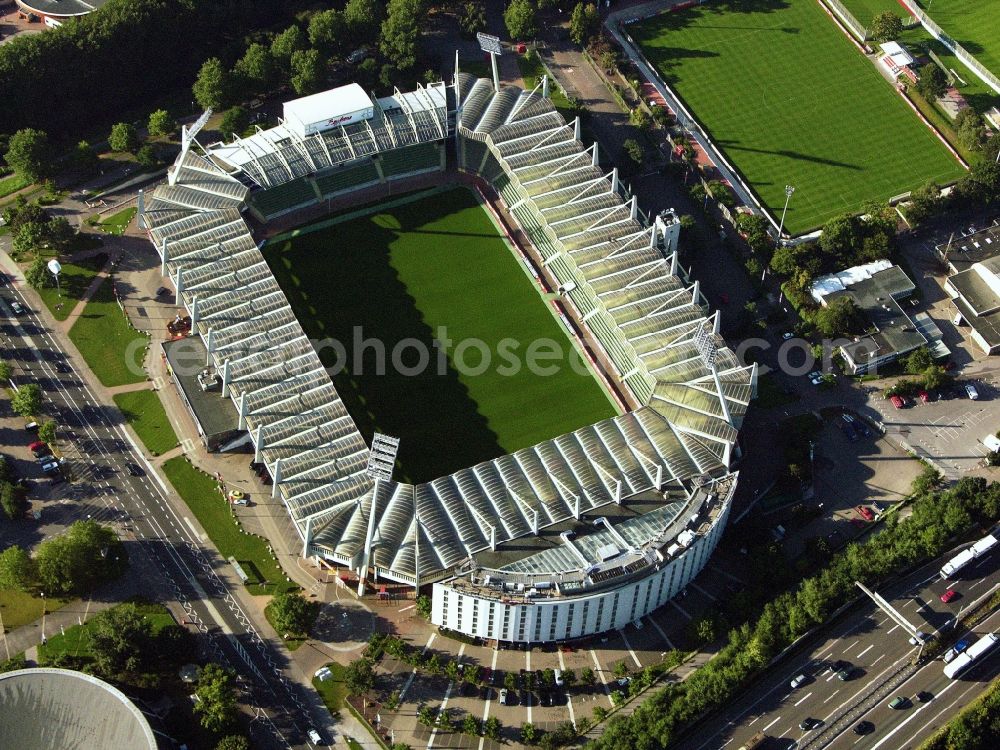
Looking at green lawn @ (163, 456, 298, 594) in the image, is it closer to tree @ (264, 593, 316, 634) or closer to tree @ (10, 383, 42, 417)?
tree @ (264, 593, 316, 634)

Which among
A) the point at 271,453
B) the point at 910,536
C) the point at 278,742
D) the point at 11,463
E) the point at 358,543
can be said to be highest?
the point at 11,463

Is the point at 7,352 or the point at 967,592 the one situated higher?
the point at 7,352

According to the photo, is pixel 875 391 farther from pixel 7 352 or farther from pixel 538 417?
pixel 7 352

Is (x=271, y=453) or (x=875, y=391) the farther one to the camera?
(x=875, y=391)

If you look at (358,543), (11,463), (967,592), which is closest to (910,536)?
(967,592)

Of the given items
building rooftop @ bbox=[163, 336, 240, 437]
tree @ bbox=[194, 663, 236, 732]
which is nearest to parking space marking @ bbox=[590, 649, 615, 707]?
tree @ bbox=[194, 663, 236, 732]

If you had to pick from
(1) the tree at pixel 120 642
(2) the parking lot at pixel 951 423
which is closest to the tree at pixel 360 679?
(1) the tree at pixel 120 642

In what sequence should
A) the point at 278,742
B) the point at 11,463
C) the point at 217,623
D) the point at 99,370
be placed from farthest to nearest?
the point at 99,370
the point at 11,463
the point at 217,623
the point at 278,742
